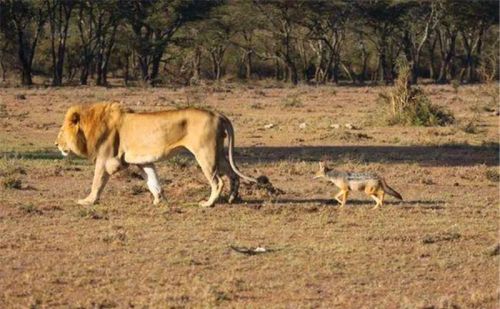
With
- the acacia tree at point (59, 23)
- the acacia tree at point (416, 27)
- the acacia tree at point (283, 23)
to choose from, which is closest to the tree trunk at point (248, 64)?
the acacia tree at point (283, 23)

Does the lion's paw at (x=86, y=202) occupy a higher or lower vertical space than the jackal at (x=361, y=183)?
lower

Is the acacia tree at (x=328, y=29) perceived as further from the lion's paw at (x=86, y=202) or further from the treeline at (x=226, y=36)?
the lion's paw at (x=86, y=202)

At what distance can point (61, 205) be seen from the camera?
12.7 meters

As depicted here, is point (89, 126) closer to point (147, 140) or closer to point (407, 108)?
point (147, 140)

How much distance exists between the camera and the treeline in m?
56.8

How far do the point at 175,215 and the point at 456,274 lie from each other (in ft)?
12.7

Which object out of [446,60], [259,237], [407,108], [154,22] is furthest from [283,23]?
[259,237]

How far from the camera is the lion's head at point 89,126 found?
42.0 feet

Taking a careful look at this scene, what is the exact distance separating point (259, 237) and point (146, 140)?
242cm

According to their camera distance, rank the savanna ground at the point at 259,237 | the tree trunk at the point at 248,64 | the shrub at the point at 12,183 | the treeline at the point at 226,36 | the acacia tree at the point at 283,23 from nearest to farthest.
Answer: the savanna ground at the point at 259,237 < the shrub at the point at 12,183 < the treeline at the point at 226,36 < the acacia tree at the point at 283,23 < the tree trunk at the point at 248,64

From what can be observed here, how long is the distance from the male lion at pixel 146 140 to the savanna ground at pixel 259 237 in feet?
1.32

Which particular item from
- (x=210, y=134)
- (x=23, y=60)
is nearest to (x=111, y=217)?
(x=210, y=134)

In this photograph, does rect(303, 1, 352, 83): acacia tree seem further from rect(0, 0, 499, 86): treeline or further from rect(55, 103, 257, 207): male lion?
rect(55, 103, 257, 207): male lion

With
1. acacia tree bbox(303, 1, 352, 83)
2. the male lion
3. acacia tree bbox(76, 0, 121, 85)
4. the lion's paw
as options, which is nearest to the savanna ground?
the lion's paw
